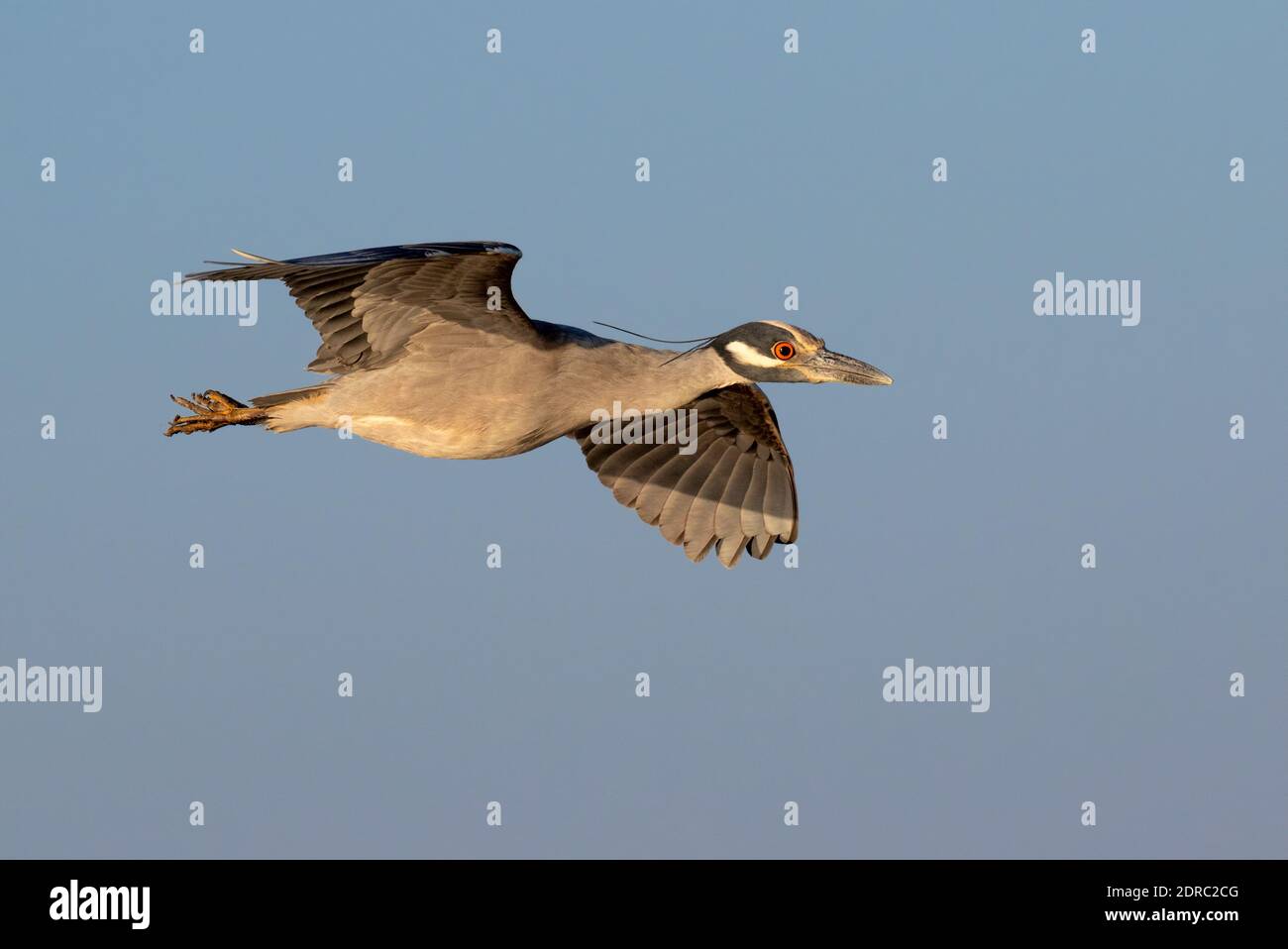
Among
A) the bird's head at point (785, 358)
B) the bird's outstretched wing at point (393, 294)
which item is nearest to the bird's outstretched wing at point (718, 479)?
the bird's head at point (785, 358)

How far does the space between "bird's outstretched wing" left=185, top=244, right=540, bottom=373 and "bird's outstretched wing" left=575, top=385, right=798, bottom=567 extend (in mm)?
3691

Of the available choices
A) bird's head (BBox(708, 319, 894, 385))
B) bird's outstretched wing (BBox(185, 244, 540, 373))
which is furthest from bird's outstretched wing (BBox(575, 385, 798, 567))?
bird's outstretched wing (BBox(185, 244, 540, 373))

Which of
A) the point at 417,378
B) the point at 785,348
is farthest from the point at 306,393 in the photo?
the point at 785,348

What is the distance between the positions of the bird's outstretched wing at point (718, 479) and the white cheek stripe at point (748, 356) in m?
2.65

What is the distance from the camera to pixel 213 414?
19.8 meters

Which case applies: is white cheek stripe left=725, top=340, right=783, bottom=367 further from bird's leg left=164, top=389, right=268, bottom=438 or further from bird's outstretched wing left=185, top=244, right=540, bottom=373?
bird's leg left=164, top=389, right=268, bottom=438

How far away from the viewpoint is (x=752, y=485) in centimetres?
2269

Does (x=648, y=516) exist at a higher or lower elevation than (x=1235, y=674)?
higher

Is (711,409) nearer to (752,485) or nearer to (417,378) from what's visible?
(752,485)

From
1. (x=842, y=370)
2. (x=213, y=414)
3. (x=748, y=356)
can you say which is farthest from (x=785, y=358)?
(x=213, y=414)

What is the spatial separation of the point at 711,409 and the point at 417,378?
4625 mm

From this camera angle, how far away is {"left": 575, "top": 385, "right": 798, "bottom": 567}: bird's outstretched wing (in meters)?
22.5

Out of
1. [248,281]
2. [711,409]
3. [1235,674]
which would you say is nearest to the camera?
[248,281]

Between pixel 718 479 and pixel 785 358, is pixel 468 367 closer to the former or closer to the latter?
pixel 785 358
